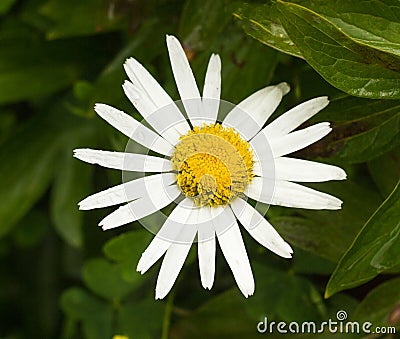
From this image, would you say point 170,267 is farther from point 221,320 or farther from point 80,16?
point 80,16

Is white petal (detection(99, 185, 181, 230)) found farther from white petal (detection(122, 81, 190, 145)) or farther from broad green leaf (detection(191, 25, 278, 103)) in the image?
broad green leaf (detection(191, 25, 278, 103))

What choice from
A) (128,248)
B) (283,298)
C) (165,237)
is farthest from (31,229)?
(165,237)

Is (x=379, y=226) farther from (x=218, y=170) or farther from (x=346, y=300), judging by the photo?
(x=346, y=300)

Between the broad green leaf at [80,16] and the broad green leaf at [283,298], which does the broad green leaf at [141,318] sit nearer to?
the broad green leaf at [283,298]

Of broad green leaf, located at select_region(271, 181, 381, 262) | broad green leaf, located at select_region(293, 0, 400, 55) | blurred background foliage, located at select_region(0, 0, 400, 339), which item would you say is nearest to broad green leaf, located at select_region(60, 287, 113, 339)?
blurred background foliage, located at select_region(0, 0, 400, 339)

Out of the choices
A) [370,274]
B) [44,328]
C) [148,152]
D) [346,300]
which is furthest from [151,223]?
[44,328]
